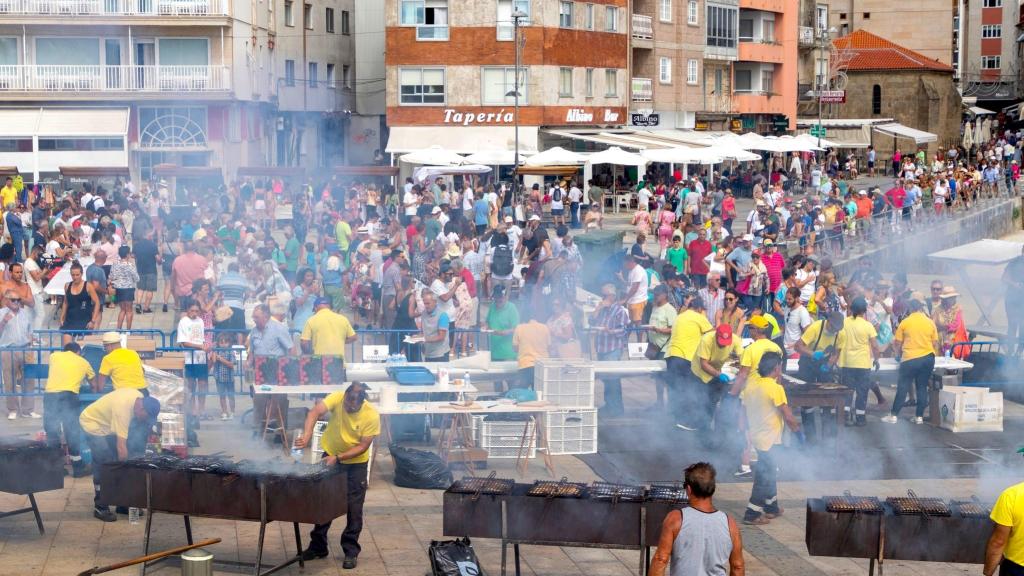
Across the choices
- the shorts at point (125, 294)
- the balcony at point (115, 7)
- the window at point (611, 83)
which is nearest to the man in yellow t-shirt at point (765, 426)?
the shorts at point (125, 294)

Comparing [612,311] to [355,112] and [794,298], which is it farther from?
[355,112]

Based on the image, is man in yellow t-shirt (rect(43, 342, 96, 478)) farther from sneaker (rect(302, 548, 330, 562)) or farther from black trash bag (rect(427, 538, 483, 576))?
black trash bag (rect(427, 538, 483, 576))

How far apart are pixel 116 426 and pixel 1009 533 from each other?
7.11 meters

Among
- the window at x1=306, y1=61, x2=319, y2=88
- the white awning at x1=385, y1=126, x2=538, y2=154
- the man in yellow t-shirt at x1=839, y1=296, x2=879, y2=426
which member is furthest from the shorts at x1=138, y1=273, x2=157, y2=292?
the window at x1=306, y1=61, x2=319, y2=88

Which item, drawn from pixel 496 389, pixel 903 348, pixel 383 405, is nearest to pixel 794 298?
pixel 903 348

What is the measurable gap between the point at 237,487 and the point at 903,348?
8611 millimetres

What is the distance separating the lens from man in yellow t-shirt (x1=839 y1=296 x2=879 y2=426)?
1614 centimetres

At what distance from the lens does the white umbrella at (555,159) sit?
41.3 metres

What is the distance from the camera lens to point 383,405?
14.4 meters

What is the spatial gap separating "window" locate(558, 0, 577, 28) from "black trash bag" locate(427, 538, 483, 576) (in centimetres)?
4207

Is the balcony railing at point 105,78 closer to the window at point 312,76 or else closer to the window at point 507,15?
the window at point 312,76

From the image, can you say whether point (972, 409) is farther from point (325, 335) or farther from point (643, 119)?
point (643, 119)

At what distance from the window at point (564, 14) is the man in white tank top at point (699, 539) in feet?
145

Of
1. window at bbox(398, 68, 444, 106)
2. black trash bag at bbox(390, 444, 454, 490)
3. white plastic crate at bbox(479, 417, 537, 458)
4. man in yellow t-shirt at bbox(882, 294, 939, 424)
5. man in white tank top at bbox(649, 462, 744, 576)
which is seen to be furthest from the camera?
window at bbox(398, 68, 444, 106)
